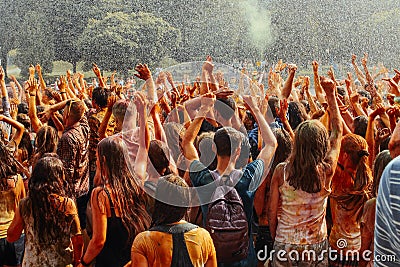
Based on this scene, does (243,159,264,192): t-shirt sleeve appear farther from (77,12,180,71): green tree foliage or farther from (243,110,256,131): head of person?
(77,12,180,71): green tree foliage

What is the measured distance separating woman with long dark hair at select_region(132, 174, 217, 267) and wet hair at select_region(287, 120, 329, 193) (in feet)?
3.20


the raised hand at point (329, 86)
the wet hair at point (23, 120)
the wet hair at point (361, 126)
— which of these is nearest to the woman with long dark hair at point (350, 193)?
the raised hand at point (329, 86)

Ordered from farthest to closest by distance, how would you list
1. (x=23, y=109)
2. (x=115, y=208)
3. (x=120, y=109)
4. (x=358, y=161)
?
(x=23, y=109)
(x=120, y=109)
(x=358, y=161)
(x=115, y=208)

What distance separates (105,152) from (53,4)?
17335 millimetres

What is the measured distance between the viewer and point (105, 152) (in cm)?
354

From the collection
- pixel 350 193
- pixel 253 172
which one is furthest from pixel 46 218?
pixel 350 193

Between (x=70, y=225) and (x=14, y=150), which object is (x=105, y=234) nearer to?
(x=70, y=225)

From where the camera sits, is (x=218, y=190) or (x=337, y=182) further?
(x=337, y=182)

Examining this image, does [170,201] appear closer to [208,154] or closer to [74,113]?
[208,154]

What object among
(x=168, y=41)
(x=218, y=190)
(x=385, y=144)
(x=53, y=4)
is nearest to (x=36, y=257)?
(x=218, y=190)

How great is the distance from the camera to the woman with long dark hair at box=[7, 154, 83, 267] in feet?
11.5

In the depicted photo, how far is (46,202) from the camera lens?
11.5 ft

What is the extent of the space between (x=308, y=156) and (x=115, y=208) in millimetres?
1195

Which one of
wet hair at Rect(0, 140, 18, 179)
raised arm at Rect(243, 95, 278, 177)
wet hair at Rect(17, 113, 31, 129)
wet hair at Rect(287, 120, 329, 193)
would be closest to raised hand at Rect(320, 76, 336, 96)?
wet hair at Rect(287, 120, 329, 193)
